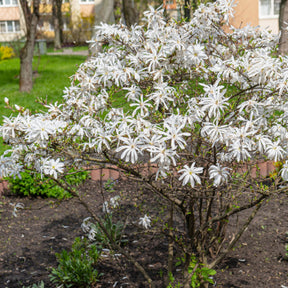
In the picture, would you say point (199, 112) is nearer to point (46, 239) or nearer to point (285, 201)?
point (46, 239)

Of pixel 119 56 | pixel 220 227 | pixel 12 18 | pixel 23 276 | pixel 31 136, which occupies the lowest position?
pixel 23 276

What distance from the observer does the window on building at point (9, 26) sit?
147 ft

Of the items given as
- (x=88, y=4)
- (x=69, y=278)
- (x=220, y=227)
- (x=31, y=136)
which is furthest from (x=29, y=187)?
(x=88, y=4)

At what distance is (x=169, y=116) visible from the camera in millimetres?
2762

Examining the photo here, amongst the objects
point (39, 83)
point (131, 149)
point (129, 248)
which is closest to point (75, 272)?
point (129, 248)

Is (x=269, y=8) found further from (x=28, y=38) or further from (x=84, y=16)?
(x=28, y=38)

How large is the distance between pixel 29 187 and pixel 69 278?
2120 mm

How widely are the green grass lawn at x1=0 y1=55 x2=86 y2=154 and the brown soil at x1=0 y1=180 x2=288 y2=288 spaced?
7.98 feet

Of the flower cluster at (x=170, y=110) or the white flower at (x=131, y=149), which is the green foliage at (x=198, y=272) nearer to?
the flower cluster at (x=170, y=110)

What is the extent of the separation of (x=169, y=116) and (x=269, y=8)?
78.7 ft

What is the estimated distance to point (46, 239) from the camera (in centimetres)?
448

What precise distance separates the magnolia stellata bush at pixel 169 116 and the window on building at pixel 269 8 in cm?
2289

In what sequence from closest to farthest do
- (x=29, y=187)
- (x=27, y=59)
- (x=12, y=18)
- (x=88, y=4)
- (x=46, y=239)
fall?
(x=46, y=239)
(x=29, y=187)
(x=27, y=59)
(x=88, y=4)
(x=12, y=18)

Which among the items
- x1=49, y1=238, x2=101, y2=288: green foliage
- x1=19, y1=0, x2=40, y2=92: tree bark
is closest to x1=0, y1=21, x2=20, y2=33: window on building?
x1=19, y1=0, x2=40, y2=92: tree bark
